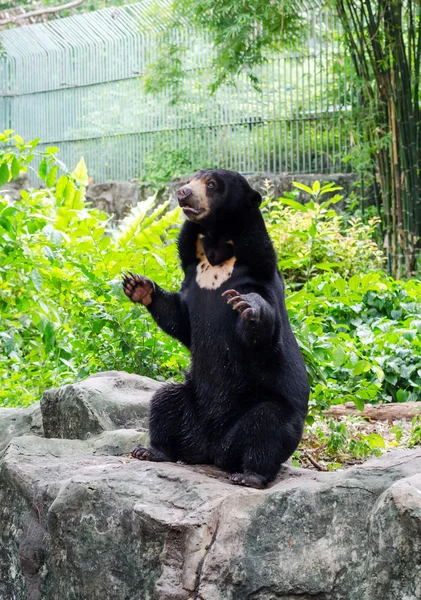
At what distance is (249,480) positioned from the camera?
9.27 feet

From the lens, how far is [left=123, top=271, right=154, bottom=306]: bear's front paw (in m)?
3.26

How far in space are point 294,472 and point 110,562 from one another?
0.79 metres

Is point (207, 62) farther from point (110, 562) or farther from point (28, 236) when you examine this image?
point (110, 562)

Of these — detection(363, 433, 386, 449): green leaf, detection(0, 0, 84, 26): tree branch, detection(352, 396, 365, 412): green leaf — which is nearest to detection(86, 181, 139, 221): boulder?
detection(0, 0, 84, 26): tree branch

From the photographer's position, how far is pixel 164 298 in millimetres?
3332

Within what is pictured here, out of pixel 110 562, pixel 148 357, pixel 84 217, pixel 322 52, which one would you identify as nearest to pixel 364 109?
pixel 322 52

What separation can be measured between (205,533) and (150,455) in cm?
78

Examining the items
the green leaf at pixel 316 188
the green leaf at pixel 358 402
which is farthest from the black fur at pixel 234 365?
the green leaf at pixel 316 188

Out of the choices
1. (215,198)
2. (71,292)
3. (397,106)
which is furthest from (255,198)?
(397,106)

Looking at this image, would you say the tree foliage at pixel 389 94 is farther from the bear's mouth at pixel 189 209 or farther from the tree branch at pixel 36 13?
the tree branch at pixel 36 13

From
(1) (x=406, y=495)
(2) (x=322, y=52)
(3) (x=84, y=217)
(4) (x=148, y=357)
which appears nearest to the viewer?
(1) (x=406, y=495)

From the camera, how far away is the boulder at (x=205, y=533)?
7.28ft

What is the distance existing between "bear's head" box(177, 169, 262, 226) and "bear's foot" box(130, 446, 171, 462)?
2.94ft

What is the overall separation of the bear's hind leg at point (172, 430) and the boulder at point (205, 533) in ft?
0.61
